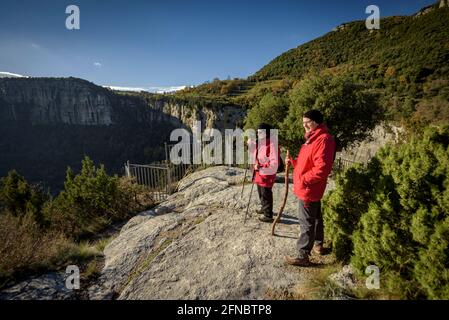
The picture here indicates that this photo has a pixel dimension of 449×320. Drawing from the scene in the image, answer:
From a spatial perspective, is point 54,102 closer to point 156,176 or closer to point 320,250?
point 156,176

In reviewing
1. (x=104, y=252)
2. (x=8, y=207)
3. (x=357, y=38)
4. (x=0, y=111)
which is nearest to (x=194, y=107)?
(x=357, y=38)

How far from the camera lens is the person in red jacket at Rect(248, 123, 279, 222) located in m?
4.45

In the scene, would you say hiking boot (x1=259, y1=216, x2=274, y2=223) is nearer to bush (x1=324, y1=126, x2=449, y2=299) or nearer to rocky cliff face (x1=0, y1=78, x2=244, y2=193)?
bush (x1=324, y1=126, x2=449, y2=299)

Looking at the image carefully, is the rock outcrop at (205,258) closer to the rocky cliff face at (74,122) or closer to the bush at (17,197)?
the bush at (17,197)

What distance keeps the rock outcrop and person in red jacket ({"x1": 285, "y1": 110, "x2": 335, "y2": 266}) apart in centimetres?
42

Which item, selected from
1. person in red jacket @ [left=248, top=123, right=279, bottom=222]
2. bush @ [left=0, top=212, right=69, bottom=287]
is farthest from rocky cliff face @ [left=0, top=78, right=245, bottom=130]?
person in red jacket @ [left=248, top=123, right=279, bottom=222]

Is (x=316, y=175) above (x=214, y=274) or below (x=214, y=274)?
above

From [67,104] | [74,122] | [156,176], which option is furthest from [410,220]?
[67,104]

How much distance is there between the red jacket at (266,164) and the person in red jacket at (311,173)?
3.53 ft

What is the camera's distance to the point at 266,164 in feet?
14.8
